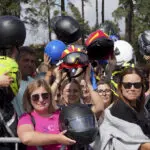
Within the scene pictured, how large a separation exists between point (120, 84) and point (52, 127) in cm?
86

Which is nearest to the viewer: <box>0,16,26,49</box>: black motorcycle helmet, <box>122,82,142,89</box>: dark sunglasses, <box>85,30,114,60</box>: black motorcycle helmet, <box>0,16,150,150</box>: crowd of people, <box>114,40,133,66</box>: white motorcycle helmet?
<box>0,16,150,150</box>: crowd of people

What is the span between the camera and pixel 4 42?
5184mm

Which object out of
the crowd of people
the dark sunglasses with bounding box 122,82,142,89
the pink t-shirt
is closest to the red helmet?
the crowd of people

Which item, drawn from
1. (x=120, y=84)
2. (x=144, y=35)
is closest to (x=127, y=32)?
(x=144, y=35)

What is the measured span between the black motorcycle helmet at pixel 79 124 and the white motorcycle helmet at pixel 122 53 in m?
3.49

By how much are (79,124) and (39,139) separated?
0.36 metres

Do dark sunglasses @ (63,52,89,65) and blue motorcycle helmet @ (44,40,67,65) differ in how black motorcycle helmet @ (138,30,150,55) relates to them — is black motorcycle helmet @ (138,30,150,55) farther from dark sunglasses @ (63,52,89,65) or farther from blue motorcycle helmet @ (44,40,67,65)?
dark sunglasses @ (63,52,89,65)

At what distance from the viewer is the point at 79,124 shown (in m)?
3.77

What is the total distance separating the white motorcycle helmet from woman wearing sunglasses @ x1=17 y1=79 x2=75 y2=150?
3292mm

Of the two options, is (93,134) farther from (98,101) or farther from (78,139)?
(98,101)

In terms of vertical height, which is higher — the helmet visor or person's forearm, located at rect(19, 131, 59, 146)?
the helmet visor

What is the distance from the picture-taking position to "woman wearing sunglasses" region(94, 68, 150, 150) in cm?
398

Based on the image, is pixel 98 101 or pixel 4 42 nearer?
pixel 98 101

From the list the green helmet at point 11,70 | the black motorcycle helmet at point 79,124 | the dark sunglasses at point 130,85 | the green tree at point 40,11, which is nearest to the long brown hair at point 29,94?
the green helmet at point 11,70
